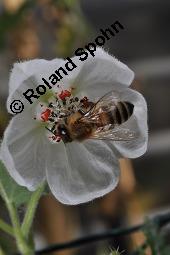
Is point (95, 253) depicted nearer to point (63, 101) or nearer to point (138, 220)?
point (138, 220)

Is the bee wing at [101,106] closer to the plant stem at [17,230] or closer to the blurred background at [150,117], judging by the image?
the plant stem at [17,230]

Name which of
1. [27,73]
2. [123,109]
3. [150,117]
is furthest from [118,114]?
[150,117]

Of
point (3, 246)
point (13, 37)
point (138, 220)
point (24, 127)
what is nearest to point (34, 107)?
point (24, 127)

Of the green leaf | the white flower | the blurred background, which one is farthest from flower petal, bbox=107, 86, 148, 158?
the blurred background

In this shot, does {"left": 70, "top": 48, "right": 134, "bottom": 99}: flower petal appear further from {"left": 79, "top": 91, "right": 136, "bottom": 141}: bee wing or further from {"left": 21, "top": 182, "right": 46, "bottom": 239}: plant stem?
{"left": 21, "top": 182, "right": 46, "bottom": 239}: plant stem

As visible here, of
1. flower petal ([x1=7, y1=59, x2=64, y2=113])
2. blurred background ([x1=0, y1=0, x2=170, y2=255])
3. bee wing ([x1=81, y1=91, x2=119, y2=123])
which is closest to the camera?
flower petal ([x1=7, y1=59, x2=64, y2=113])

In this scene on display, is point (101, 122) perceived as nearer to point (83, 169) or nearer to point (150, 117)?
point (83, 169)
